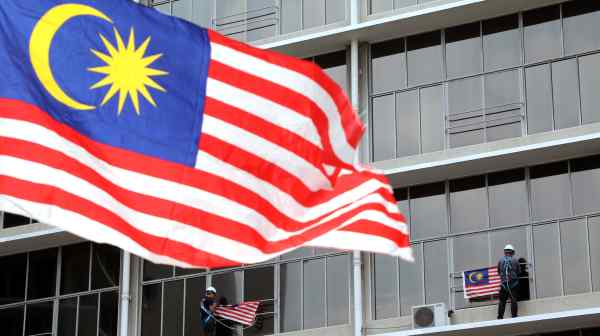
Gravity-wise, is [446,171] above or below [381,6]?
below

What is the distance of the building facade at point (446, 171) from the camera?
32719mm

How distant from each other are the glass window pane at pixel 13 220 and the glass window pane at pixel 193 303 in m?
4.92

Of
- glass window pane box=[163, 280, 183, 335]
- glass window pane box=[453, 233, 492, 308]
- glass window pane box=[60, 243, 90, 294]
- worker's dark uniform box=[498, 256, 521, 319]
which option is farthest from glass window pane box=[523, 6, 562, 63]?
glass window pane box=[60, 243, 90, 294]

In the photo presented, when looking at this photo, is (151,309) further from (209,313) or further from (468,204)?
(468,204)

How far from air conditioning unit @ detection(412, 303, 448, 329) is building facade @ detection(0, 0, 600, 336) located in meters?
0.27

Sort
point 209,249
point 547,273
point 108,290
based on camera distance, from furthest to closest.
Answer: point 108,290 → point 547,273 → point 209,249

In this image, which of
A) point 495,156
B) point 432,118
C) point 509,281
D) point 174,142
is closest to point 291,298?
point 432,118

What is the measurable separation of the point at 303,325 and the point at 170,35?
2053 cm

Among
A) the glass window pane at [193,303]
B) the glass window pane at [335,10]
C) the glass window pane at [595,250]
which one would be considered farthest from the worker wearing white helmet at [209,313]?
the glass window pane at [595,250]

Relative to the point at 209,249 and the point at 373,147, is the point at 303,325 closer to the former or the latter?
the point at 373,147

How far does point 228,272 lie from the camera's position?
119 feet

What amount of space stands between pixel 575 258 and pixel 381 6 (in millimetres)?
7740

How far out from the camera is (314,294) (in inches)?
1378

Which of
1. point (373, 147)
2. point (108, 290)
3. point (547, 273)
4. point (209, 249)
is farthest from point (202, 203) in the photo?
point (108, 290)
